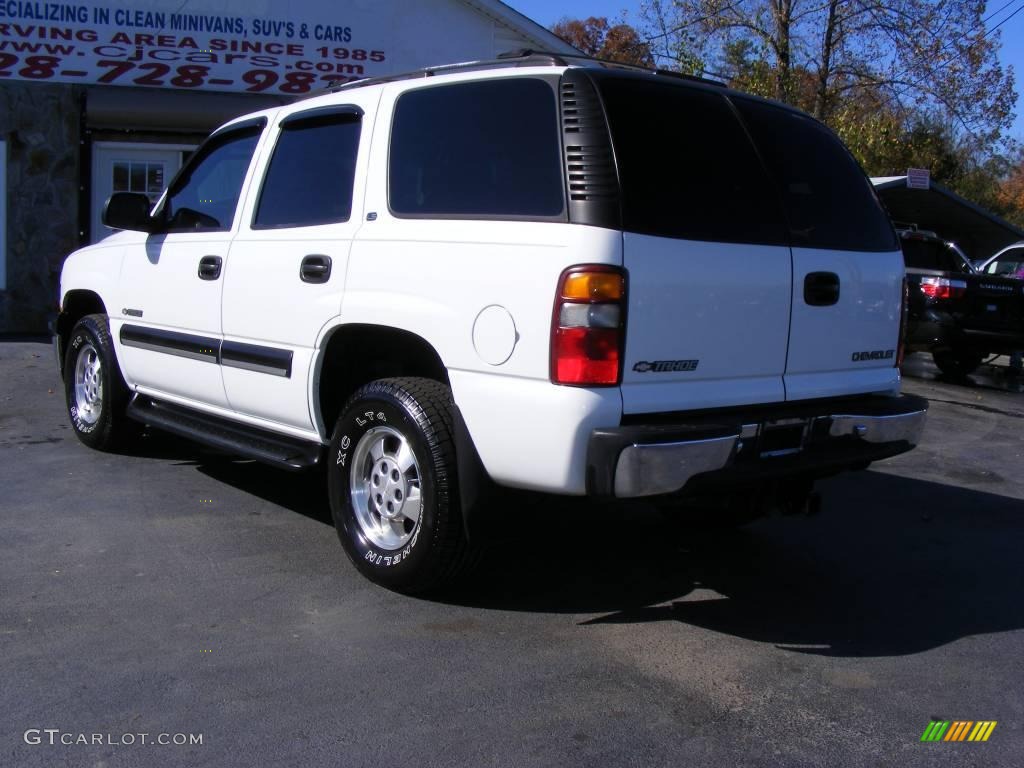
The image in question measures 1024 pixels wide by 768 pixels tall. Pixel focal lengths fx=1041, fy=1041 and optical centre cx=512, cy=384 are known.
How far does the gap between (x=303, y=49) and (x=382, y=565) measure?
1147 cm

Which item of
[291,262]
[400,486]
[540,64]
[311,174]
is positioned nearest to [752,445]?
[400,486]

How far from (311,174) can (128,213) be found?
1471 millimetres

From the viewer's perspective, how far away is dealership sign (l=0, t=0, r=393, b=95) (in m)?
13.4

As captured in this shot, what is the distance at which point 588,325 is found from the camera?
351cm

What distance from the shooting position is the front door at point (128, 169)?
46.0 ft

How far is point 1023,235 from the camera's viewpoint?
2044 cm

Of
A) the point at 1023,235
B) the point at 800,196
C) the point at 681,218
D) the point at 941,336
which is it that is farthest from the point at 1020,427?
the point at 1023,235

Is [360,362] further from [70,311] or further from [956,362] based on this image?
[956,362]

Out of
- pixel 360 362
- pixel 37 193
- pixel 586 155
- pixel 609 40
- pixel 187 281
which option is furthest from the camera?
pixel 609 40

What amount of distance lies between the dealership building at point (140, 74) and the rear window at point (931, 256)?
5452 millimetres

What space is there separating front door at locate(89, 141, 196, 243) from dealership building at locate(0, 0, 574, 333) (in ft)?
0.06

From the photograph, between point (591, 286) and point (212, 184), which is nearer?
point (591, 286)

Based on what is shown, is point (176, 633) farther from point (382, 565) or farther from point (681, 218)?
point (681, 218)

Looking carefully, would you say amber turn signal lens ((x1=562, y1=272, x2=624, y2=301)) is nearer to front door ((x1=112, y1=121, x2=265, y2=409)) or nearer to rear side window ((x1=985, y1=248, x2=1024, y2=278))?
front door ((x1=112, y1=121, x2=265, y2=409))
